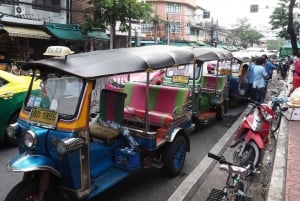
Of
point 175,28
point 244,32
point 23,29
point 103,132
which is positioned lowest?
point 103,132

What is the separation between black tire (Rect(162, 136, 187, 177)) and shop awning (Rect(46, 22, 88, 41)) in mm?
13256

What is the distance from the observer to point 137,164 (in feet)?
15.6

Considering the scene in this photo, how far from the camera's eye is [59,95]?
4.01m

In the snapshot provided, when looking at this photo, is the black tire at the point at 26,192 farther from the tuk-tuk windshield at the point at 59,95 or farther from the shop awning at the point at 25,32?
the shop awning at the point at 25,32

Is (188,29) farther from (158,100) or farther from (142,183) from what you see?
(142,183)

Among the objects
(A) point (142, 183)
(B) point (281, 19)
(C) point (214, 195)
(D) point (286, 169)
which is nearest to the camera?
(C) point (214, 195)

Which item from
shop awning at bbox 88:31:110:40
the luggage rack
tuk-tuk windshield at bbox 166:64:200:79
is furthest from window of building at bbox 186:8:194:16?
the luggage rack

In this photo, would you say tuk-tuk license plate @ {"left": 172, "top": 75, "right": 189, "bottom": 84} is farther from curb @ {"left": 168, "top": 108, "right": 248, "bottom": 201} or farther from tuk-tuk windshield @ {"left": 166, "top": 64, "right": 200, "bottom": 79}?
curb @ {"left": 168, "top": 108, "right": 248, "bottom": 201}

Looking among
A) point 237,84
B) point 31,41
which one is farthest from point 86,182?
point 31,41

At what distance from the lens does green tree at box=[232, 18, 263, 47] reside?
7550cm

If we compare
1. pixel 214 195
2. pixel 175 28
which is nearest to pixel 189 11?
pixel 175 28

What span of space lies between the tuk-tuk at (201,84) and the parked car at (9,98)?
3.48 metres

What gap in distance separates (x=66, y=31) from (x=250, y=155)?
1522 centimetres

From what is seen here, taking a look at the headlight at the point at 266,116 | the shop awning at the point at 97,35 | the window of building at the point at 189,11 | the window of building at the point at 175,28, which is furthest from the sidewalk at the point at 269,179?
the window of building at the point at 189,11
